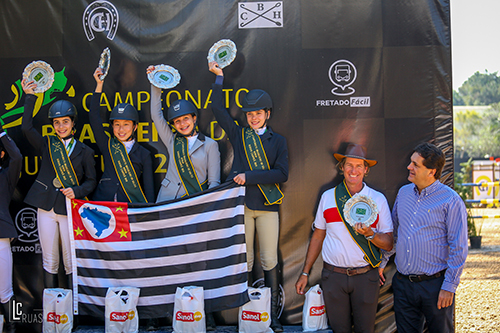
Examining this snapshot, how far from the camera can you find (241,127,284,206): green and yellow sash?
13.0 feet

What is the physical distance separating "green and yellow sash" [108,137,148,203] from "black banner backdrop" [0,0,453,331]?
398mm

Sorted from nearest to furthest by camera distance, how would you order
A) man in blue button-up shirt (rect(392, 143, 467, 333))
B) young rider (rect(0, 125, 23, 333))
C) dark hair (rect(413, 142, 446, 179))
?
man in blue button-up shirt (rect(392, 143, 467, 333))
dark hair (rect(413, 142, 446, 179))
young rider (rect(0, 125, 23, 333))

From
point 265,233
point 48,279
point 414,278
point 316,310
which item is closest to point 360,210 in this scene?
point 414,278

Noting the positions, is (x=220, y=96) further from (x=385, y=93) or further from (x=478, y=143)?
(x=478, y=143)

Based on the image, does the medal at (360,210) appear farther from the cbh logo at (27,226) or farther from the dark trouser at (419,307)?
the cbh logo at (27,226)

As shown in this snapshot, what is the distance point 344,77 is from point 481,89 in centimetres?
9376

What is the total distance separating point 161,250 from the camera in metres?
3.95

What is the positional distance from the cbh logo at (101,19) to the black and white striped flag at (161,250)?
1.81m

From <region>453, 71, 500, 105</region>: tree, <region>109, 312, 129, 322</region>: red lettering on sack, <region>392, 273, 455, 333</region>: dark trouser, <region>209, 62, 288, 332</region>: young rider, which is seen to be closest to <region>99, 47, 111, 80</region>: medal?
<region>209, 62, 288, 332</region>: young rider

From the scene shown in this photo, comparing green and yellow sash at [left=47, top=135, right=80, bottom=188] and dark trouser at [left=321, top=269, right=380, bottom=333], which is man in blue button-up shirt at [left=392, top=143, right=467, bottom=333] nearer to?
dark trouser at [left=321, top=269, right=380, bottom=333]

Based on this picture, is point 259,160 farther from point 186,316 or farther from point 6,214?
point 6,214

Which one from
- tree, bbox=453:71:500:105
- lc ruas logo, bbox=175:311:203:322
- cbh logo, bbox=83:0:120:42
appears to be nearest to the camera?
lc ruas logo, bbox=175:311:203:322

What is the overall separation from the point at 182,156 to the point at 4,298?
2.15m

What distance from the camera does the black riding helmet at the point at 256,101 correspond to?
3.98 m
